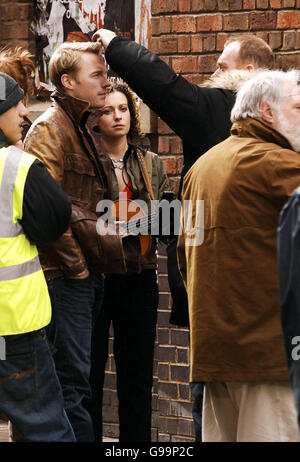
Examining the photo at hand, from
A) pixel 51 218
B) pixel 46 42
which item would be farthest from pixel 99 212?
pixel 46 42

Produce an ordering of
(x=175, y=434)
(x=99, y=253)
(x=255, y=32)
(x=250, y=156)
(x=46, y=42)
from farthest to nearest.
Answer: (x=46, y=42)
(x=175, y=434)
(x=255, y=32)
(x=99, y=253)
(x=250, y=156)

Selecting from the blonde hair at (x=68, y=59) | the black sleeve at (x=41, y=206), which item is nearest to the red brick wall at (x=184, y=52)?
the blonde hair at (x=68, y=59)

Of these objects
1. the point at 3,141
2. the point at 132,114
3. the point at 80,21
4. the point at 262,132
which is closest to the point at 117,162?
the point at 132,114

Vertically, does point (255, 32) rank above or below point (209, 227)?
above

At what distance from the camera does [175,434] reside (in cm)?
586

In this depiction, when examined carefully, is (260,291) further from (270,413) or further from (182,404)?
(182,404)

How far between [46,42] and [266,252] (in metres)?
3.62

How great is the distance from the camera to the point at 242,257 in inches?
137

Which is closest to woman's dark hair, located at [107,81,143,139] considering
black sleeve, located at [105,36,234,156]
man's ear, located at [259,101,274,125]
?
black sleeve, located at [105,36,234,156]

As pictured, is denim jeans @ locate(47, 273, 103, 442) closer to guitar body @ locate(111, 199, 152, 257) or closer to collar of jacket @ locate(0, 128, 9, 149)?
guitar body @ locate(111, 199, 152, 257)

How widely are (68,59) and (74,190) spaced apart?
65cm

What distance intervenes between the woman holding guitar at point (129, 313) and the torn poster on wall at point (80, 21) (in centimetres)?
111

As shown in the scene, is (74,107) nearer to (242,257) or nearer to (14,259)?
(14,259)

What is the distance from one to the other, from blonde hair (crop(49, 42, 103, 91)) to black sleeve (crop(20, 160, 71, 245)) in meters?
0.95
